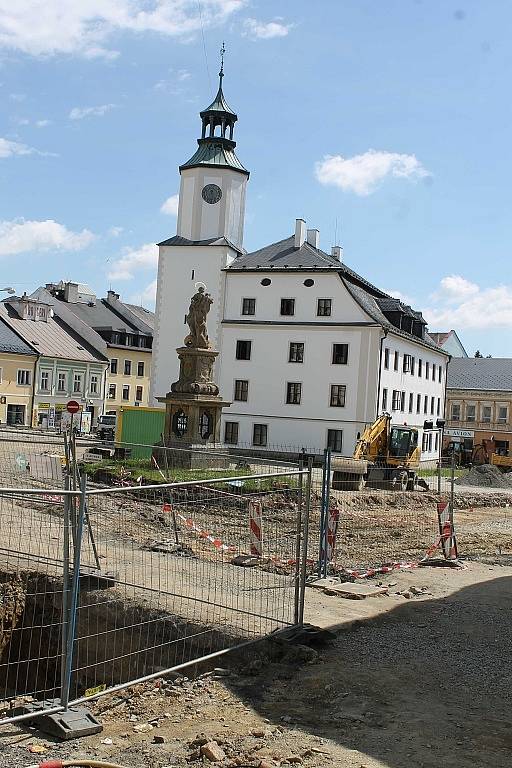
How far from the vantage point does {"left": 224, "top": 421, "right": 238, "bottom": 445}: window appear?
48.9 metres

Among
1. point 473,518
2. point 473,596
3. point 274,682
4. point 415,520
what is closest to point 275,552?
point 473,596

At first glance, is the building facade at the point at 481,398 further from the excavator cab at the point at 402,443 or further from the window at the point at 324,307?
the excavator cab at the point at 402,443

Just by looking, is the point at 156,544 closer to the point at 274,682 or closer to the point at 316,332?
the point at 274,682

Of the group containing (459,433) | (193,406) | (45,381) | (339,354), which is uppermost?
(339,354)

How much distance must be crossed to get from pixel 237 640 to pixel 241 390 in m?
40.2

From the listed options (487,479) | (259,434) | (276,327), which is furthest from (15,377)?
(487,479)

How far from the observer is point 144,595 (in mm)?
10414

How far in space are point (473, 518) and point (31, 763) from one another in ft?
77.9

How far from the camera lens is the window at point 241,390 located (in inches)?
1924

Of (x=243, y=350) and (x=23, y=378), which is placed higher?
(x=243, y=350)

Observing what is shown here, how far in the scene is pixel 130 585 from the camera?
35.1 ft

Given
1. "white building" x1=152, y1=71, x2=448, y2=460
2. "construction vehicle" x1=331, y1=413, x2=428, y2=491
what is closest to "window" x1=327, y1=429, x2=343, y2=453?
"white building" x1=152, y1=71, x2=448, y2=460

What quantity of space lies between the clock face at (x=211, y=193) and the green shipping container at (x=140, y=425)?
634 inches

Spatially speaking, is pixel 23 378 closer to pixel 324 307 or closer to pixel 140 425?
pixel 140 425
